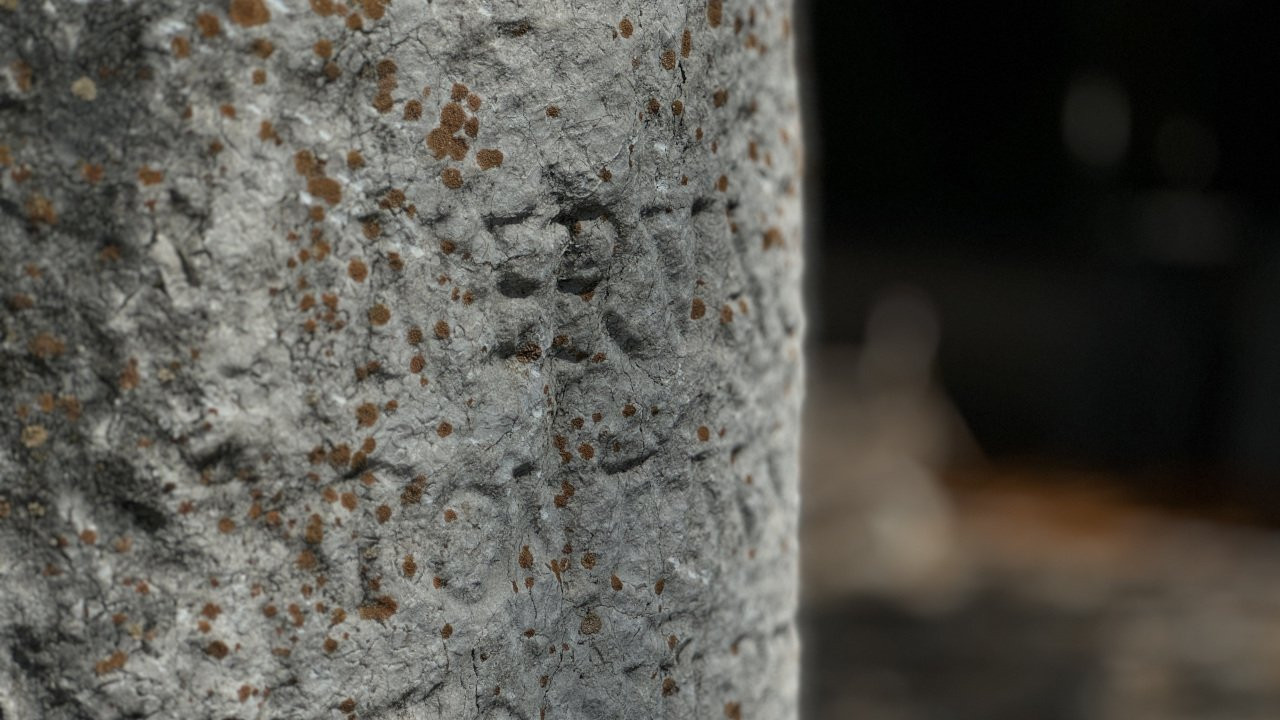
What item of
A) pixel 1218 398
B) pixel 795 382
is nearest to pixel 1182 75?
pixel 1218 398

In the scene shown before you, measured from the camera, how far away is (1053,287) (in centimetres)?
547

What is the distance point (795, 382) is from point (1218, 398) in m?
4.95

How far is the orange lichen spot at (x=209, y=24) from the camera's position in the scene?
0.58 meters

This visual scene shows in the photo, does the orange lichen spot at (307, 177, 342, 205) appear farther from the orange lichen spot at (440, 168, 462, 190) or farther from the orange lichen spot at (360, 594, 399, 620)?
the orange lichen spot at (360, 594, 399, 620)

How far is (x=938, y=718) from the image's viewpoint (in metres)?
3.11

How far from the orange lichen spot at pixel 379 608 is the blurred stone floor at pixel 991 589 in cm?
248

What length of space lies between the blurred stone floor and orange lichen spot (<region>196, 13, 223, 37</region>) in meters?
2.65

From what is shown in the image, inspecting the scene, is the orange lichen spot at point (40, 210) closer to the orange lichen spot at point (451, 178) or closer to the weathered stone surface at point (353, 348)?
the weathered stone surface at point (353, 348)

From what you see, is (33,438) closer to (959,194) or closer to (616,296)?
(616,296)

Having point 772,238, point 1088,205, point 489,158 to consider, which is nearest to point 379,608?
point 489,158

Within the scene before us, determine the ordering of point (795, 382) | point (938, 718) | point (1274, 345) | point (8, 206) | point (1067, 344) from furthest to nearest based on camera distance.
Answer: point (1067, 344) → point (1274, 345) → point (938, 718) → point (795, 382) → point (8, 206)

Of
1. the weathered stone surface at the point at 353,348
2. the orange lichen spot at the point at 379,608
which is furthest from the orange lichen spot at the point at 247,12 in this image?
the orange lichen spot at the point at 379,608

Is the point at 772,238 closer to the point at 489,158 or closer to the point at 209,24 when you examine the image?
the point at 489,158

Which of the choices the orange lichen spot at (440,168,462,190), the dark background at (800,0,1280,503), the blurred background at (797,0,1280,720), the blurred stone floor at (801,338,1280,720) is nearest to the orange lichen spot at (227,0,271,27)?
the orange lichen spot at (440,168,462,190)
